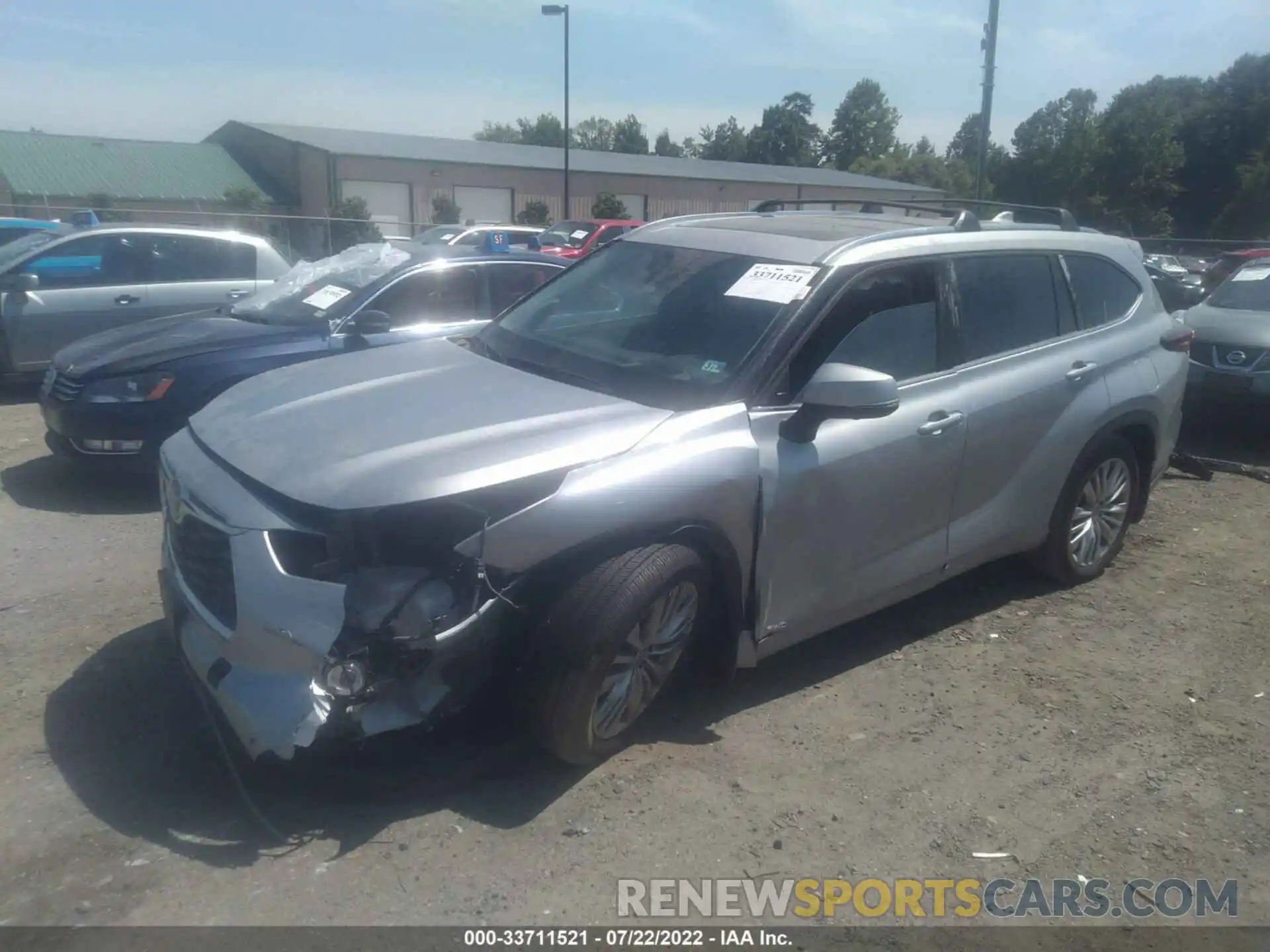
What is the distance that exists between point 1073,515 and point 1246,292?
6.43m

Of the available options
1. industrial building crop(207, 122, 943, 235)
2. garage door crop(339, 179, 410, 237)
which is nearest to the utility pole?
industrial building crop(207, 122, 943, 235)

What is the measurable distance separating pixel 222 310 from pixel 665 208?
138 feet

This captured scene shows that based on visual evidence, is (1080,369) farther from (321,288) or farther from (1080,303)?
(321,288)

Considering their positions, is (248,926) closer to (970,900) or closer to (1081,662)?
(970,900)

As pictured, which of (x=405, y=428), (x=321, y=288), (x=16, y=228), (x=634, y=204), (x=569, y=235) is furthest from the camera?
(x=634, y=204)

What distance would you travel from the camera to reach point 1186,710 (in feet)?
14.1

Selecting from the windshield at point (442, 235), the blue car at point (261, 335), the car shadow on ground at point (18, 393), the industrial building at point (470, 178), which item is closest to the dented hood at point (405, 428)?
the blue car at point (261, 335)

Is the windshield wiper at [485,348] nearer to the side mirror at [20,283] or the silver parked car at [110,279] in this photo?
the silver parked car at [110,279]

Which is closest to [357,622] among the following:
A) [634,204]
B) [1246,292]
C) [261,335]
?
[261,335]

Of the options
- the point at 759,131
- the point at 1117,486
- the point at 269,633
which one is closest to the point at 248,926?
the point at 269,633

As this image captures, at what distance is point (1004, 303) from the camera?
4.79 m

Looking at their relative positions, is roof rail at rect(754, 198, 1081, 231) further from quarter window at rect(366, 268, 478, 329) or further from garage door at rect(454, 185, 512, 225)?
garage door at rect(454, 185, 512, 225)

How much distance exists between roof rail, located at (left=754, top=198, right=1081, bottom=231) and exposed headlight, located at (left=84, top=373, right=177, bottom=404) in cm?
372

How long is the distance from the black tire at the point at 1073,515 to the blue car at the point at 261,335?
3.32 meters
